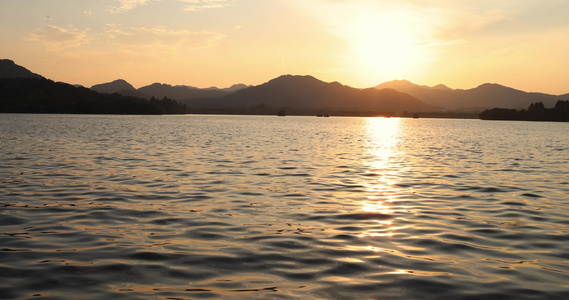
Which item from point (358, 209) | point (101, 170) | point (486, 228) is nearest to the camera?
point (486, 228)

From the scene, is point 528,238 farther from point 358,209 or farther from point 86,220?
point 86,220

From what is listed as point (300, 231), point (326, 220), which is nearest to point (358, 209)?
point (326, 220)

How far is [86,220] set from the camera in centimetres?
1688

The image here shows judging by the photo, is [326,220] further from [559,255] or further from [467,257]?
[559,255]

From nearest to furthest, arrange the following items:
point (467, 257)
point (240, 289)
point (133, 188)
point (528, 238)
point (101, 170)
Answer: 1. point (240, 289)
2. point (467, 257)
3. point (528, 238)
4. point (133, 188)
5. point (101, 170)

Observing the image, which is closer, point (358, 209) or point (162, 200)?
point (358, 209)

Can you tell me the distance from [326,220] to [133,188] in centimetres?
1210

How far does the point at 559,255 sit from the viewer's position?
13406mm

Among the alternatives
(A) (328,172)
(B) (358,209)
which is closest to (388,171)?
(A) (328,172)

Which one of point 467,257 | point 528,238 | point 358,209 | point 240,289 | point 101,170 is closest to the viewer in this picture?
point 240,289

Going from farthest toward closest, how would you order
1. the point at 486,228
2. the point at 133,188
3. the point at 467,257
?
the point at 133,188 < the point at 486,228 < the point at 467,257

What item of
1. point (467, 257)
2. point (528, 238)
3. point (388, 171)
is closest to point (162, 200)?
point (467, 257)

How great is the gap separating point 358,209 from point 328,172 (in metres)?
14.0

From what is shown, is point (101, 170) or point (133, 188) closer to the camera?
point (133, 188)
